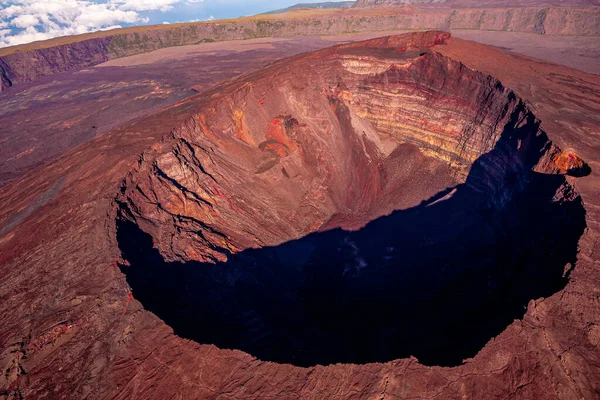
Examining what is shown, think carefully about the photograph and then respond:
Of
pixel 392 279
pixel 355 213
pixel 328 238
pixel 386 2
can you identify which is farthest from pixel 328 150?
pixel 386 2

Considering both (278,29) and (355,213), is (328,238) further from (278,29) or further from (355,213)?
(278,29)

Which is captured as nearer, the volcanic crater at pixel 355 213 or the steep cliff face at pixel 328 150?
the volcanic crater at pixel 355 213

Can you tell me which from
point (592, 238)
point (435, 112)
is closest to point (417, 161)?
point (435, 112)

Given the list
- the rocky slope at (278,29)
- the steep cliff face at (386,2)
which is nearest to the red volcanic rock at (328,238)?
the rocky slope at (278,29)

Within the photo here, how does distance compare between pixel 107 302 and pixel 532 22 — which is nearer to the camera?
pixel 107 302

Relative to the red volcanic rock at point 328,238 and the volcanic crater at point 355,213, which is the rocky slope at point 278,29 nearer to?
the red volcanic rock at point 328,238

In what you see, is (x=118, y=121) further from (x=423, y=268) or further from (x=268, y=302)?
(x=423, y=268)
